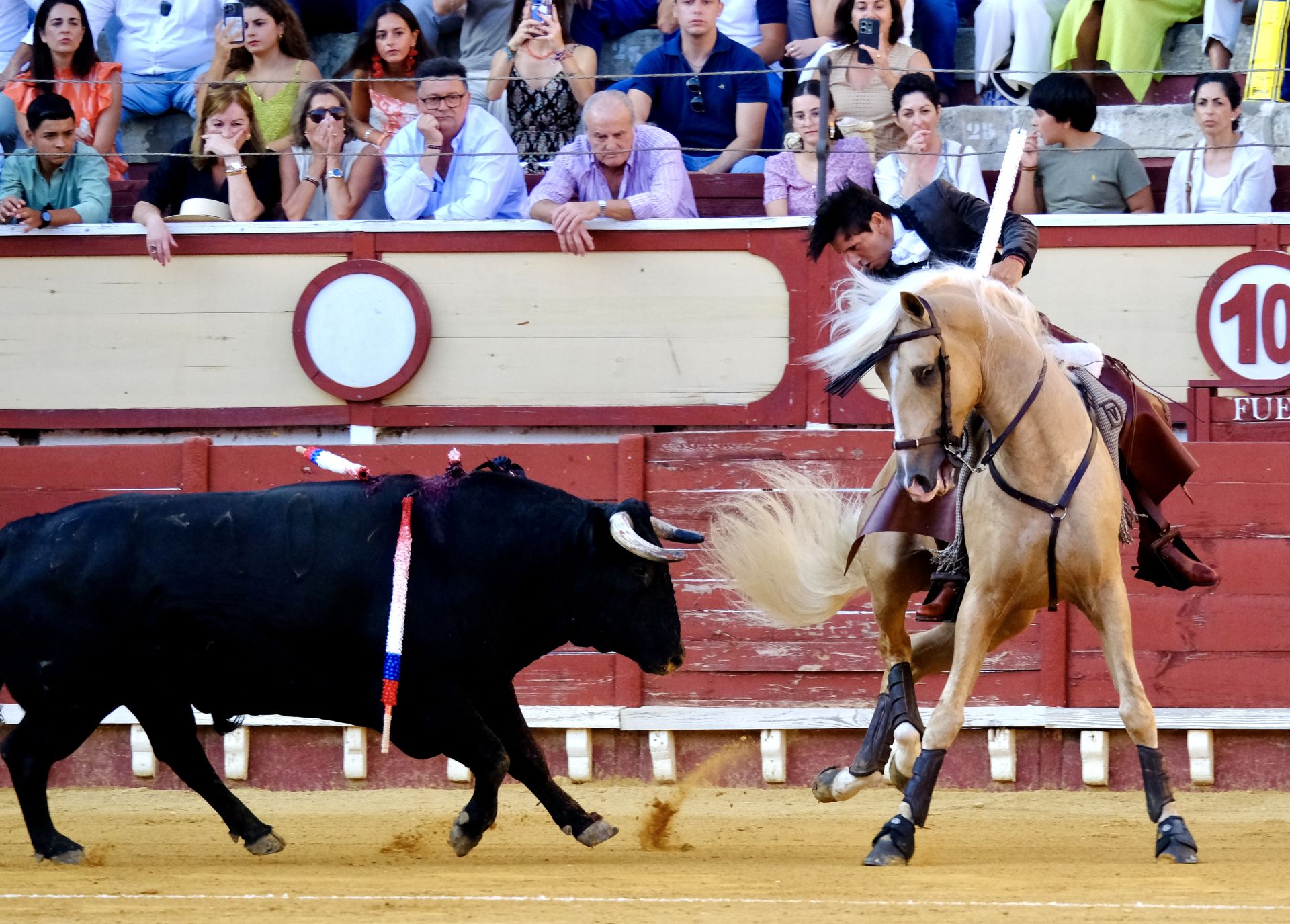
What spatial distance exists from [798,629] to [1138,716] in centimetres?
273

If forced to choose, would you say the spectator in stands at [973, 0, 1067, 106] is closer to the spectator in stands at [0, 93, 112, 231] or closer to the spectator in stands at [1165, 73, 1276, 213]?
the spectator in stands at [1165, 73, 1276, 213]

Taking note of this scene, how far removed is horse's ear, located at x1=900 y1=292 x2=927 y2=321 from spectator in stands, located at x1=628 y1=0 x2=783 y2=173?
150 inches

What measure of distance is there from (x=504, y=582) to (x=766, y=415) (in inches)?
112

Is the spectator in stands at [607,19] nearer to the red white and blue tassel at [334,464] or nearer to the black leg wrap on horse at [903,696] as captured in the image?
the red white and blue tassel at [334,464]

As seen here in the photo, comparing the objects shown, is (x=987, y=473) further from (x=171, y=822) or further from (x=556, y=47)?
(x=556, y=47)

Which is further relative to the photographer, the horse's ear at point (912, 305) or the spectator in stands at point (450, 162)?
the spectator in stands at point (450, 162)

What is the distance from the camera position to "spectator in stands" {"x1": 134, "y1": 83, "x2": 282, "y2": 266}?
8.29m

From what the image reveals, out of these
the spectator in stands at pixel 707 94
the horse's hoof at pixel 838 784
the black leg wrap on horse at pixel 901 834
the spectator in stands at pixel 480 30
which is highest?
the spectator in stands at pixel 480 30

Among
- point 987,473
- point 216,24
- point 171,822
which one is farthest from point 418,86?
point 987,473

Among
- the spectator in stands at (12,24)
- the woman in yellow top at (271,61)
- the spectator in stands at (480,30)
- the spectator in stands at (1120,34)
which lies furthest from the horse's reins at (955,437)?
the spectator in stands at (12,24)

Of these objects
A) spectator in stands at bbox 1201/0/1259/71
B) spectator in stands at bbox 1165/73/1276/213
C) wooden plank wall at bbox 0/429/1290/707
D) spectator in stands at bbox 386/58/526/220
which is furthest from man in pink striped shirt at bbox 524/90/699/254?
spectator in stands at bbox 1201/0/1259/71

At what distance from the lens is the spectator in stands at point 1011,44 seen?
9023mm

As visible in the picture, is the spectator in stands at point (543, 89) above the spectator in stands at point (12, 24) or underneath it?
underneath

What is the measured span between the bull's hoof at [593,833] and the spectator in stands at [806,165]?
11.5 ft
